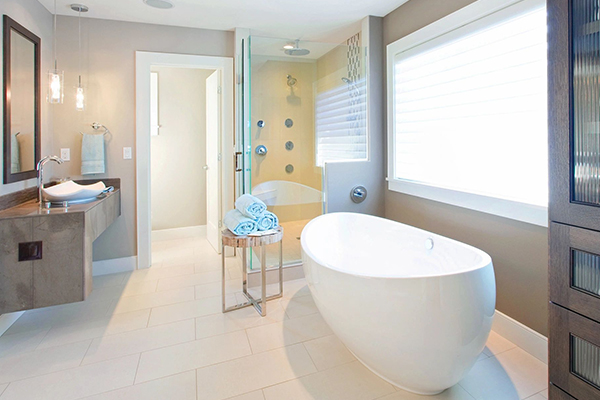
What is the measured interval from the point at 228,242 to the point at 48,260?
1.09 metres

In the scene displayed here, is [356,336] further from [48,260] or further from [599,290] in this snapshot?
[48,260]

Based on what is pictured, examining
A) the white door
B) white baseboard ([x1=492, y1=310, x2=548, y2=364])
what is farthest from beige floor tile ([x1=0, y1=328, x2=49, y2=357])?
white baseboard ([x1=492, y1=310, x2=548, y2=364])

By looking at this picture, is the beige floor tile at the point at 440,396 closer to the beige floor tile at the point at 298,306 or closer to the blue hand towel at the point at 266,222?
the beige floor tile at the point at 298,306

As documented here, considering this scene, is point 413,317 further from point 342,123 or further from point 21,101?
point 21,101

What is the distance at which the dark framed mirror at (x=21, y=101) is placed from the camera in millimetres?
2314

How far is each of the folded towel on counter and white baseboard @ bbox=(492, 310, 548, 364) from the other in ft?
11.5

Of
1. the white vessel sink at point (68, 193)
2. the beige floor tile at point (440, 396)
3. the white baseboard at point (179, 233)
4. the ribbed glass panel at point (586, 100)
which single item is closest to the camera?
the ribbed glass panel at point (586, 100)

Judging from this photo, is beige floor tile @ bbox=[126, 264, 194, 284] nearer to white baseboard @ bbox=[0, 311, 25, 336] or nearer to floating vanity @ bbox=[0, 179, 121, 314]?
white baseboard @ bbox=[0, 311, 25, 336]

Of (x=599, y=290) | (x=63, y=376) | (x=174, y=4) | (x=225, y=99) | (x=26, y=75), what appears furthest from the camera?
(x=225, y=99)

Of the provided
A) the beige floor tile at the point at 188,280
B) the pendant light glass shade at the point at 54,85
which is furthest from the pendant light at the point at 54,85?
the beige floor tile at the point at 188,280

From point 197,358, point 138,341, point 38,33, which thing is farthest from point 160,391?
point 38,33

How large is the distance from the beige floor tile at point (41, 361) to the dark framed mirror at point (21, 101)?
1.17 meters

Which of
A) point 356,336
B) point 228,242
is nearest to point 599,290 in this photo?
point 356,336

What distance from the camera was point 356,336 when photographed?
5.29 ft
